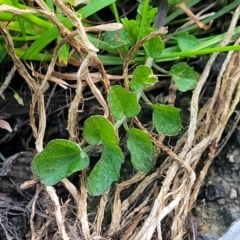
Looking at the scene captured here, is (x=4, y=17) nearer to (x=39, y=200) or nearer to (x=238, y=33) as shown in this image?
(x=39, y=200)

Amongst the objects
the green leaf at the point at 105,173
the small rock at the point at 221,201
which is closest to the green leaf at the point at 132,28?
the green leaf at the point at 105,173

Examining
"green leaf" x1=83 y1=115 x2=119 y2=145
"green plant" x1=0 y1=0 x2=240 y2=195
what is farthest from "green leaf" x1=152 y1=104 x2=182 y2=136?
"green leaf" x1=83 y1=115 x2=119 y2=145

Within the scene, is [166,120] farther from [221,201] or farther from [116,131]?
[221,201]

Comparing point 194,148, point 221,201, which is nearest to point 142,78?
point 194,148

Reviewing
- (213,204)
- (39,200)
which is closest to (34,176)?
(39,200)

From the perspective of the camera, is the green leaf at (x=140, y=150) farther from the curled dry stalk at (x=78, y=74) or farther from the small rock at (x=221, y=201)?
the small rock at (x=221, y=201)

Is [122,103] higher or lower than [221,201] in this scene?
higher
